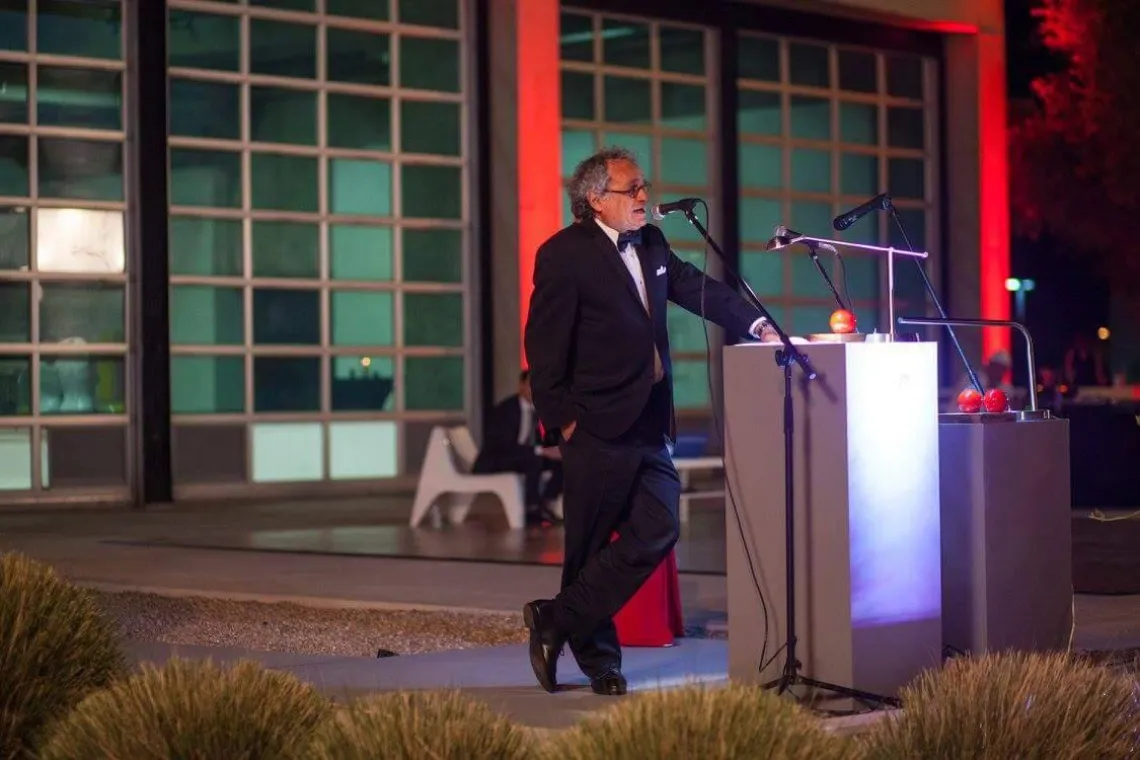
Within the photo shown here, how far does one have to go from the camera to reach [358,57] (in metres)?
21.5

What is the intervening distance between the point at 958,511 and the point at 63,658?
3357mm

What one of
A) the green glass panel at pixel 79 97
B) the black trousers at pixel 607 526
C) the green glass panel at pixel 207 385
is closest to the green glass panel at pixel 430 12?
the green glass panel at pixel 79 97

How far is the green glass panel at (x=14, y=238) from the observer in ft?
63.3

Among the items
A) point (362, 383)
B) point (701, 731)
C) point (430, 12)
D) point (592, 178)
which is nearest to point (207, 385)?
point (362, 383)

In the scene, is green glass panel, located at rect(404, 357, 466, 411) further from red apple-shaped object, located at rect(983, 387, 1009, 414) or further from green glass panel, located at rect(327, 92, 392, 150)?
red apple-shaped object, located at rect(983, 387, 1009, 414)

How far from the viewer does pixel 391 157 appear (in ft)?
71.4

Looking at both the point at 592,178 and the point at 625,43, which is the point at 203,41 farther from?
the point at 592,178

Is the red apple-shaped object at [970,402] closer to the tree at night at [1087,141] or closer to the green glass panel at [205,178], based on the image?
the green glass panel at [205,178]

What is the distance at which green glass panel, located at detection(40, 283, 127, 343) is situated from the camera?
771 inches

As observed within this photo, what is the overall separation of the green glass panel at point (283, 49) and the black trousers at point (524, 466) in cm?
644

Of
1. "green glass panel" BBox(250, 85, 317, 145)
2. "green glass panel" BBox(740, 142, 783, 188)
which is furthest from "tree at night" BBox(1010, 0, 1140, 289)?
"green glass panel" BBox(250, 85, 317, 145)

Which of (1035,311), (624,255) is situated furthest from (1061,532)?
(1035,311)

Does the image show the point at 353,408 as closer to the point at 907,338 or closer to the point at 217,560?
the point at 217,560

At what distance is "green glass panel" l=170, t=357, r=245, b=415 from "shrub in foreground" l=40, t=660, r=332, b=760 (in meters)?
15.2
